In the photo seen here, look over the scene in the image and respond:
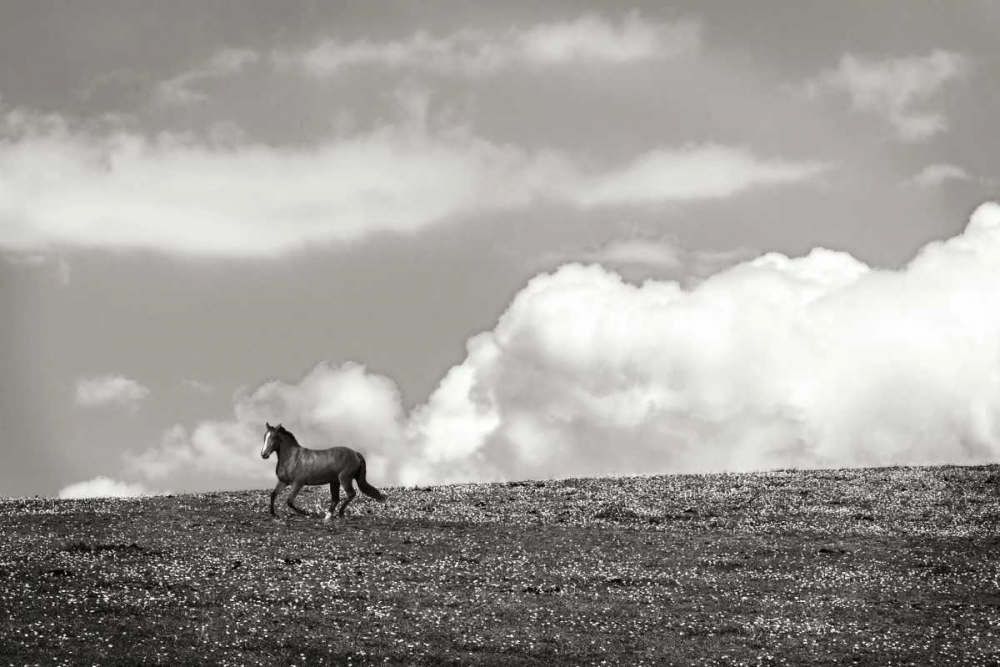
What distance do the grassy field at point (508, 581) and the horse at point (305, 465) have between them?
1224 mm

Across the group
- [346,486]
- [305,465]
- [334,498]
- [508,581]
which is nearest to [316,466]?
[305,465]

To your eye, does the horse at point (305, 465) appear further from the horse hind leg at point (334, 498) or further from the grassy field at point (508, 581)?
the grassy field at point (508, 581)

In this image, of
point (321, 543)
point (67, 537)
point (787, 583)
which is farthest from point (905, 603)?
point (67, 537)

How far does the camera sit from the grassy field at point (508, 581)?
24938 mm

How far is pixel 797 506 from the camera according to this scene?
43.8 metres

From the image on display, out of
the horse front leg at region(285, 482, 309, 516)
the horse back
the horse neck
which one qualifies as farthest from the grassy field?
the horse neck

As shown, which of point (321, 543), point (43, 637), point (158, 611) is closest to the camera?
point (43, 637)

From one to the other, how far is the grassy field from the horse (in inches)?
48.2

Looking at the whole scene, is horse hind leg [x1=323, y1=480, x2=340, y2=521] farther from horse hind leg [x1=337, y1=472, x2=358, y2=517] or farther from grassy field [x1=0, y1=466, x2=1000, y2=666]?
grassy field [x1=0, y1=466, x2=1000, y2=666]

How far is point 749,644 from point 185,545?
16659 mm

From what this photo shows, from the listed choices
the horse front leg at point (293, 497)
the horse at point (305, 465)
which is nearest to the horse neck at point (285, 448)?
the horse at point (305, 465)

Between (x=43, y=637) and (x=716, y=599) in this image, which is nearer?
(x=43, y=637)

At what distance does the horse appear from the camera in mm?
38281

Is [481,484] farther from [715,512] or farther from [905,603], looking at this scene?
[905,603]
